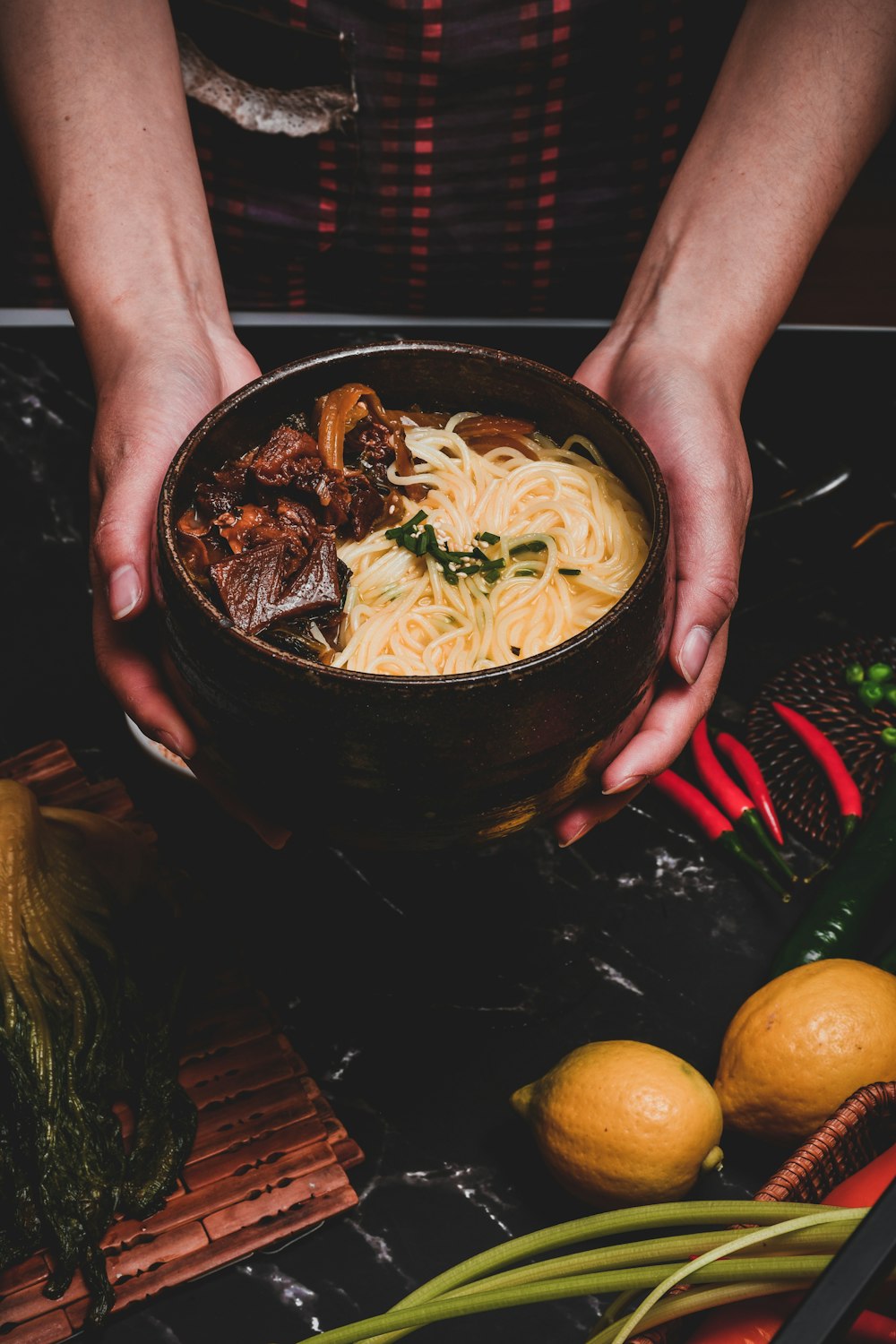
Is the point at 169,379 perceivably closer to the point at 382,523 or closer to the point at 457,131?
the point at 382,523

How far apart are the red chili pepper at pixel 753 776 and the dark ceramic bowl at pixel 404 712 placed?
919mm

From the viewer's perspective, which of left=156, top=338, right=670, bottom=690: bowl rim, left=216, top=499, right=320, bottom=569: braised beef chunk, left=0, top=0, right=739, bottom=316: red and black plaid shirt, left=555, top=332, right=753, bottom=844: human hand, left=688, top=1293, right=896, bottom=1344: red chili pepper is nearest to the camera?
left=156, top=338, right=670, bottom=690: bowl rim

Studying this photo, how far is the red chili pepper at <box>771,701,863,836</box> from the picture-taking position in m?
2.43

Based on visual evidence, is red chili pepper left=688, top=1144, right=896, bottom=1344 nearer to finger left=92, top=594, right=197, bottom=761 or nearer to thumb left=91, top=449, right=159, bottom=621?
finger left=92, top=594, right=197, bottom=761

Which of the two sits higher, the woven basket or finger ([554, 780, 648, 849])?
finger ([554, 780, 648, 849])

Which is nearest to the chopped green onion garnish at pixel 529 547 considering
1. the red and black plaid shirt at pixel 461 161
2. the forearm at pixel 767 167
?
the forearm at pixel 767 167

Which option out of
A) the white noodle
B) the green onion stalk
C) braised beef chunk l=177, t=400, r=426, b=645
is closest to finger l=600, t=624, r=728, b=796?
the white noodle

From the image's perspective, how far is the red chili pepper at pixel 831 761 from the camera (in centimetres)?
243

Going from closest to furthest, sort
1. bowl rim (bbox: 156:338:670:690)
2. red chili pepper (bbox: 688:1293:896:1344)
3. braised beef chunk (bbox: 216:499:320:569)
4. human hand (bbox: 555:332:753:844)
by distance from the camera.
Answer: bowl rim (bbox: 156:338:670:690) < red chili pepper (bbox: 688:1293:896:1344) < braised beef chunk (bbox: 216:499:320:569) < human hand (bbox: 555:332:753:844)

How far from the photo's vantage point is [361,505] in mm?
1750

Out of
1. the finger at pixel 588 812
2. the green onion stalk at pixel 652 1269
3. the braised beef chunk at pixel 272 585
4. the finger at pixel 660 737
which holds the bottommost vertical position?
the green onion stalk at pixel 652 1269

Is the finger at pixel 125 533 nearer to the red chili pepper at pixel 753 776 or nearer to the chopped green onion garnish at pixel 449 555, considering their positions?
the chopped green onion garnish at pixel 449 555

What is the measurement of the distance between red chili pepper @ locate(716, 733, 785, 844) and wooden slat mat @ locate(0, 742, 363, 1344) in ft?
3.73

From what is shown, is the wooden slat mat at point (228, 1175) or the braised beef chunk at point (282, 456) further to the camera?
the wooden slat mat at point (228, 1175)
